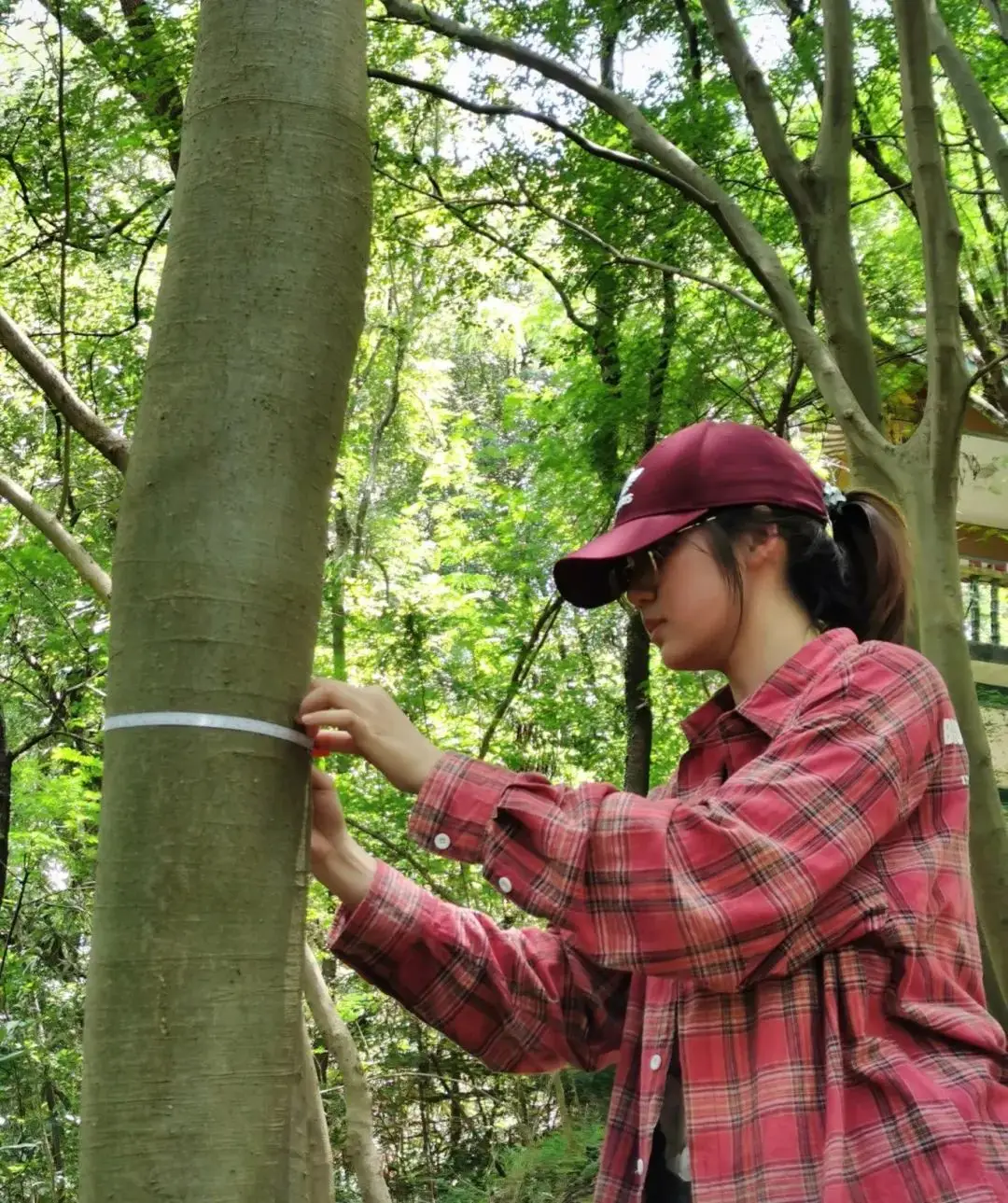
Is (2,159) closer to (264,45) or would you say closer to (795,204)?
(795,204)

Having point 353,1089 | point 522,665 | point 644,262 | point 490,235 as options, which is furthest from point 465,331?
point 353,1089

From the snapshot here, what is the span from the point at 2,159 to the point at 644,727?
5845 millimetres

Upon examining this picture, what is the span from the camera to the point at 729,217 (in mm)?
5160

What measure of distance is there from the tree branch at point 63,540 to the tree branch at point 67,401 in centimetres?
72

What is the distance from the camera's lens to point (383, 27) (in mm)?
6316

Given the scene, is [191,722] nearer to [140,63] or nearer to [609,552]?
[609,552]

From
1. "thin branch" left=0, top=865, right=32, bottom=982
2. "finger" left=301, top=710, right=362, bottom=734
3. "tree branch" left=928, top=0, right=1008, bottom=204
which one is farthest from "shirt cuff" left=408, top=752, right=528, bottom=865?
"tree branch" left=928, top=0, right=1008, bottom=204

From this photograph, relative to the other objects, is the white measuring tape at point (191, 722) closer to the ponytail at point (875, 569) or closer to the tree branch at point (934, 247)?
the ponytail at point (875, 569)

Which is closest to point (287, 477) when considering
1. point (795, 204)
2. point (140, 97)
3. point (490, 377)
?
point (795, 204)

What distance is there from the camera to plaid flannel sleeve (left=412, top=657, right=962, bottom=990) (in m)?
1.21

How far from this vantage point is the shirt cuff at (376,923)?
1.61m

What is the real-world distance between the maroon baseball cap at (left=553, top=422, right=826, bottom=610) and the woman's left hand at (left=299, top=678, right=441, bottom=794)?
1.07 ft

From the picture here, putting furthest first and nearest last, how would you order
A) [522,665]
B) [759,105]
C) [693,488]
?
[522,665], [759,105], [693,488]

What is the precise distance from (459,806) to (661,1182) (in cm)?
53
